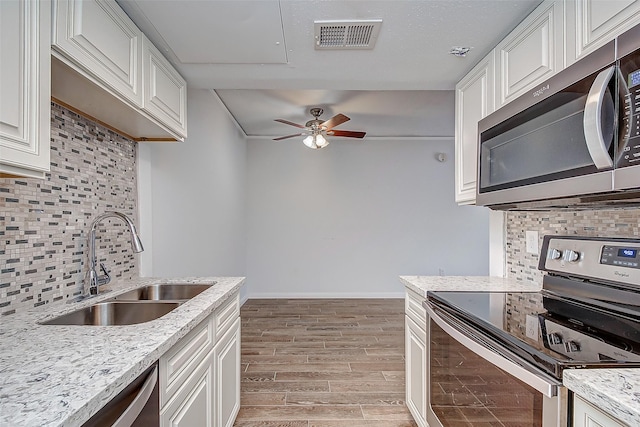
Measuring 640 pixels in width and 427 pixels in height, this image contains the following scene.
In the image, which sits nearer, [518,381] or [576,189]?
[518,381]

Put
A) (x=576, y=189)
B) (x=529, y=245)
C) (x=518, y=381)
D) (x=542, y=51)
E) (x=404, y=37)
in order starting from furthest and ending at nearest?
(x=529, y=245), (x=404, y=37), (x=542, y=51), (x=576, y=189), (x=518, y=381)

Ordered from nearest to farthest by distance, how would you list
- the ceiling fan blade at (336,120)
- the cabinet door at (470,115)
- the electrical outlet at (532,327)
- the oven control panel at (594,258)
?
the electrical outlet at (532,327)
the oven control panel at (594,258)
the cabinet door at (470,115)
the ceiling fan blade at (336,120)

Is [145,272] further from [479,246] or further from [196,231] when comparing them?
[479,246]

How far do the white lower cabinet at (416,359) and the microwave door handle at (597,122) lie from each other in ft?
3.55

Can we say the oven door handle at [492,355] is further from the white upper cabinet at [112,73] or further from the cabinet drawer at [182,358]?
the white upper cabinet at [112,73]

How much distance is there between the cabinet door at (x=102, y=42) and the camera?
3.54 ft

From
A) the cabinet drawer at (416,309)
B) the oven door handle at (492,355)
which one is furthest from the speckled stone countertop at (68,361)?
the cabinet drawer at (416,309)

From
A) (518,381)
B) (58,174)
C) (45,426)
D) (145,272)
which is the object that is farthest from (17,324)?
(518,381)

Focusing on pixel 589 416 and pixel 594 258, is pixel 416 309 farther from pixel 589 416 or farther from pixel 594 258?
pixel 589 416

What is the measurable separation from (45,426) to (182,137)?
180 cm

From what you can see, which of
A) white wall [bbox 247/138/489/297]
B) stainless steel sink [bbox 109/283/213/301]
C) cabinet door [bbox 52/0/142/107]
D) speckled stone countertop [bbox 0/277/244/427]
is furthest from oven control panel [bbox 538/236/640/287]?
white wall [bbox 247/138/489/297]

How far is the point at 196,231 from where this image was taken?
2943 mm

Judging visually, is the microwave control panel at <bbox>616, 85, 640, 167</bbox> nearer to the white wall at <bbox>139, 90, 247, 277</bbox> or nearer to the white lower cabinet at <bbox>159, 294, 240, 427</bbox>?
the white lower cabinet at <bbox>159, 294, 240, 427</bbox>

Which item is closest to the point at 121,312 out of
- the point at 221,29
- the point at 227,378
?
the point at 227,378
